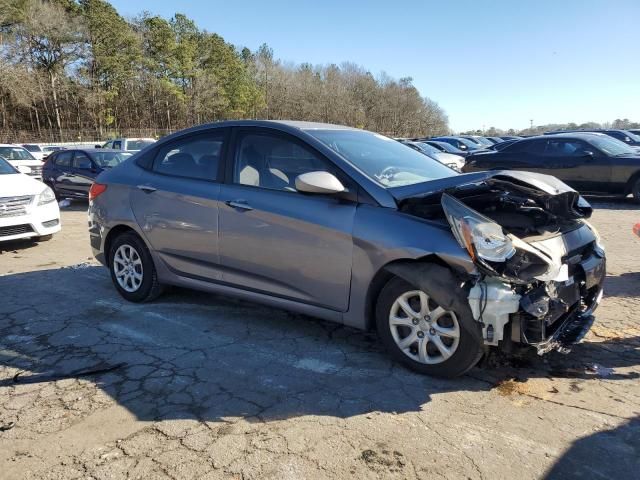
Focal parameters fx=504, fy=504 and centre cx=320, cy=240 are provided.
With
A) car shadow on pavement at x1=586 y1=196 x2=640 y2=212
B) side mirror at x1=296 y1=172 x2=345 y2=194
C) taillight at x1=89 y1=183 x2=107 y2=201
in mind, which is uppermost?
side mirror at x1=296 y1=172 x2=345 y2=194

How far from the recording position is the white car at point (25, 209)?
24.7 ft

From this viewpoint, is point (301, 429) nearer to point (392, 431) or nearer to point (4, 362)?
point (392, 431)

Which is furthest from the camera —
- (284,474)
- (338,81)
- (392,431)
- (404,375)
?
(338,81)

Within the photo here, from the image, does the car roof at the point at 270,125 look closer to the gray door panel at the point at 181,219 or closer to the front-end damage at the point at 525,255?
the gray door panel at the point at 181,219

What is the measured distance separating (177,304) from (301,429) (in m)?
2.56

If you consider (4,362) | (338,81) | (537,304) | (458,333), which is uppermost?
(338,81)

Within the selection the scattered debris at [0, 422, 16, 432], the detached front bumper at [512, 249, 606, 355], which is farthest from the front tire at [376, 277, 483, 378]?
the scattered debris at [0, 422, 16, 432]

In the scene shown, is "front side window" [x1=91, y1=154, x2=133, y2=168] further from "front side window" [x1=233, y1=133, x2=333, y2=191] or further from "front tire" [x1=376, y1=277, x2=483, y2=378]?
"front tire" [x1=376, y1=277, x2=483, y2=378]

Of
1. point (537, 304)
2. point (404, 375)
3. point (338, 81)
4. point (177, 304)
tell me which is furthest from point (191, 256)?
point (338, 81)

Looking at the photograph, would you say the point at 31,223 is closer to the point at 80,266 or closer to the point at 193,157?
the point at 80,266

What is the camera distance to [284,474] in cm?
245

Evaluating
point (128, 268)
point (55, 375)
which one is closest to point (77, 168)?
point (128, 268)

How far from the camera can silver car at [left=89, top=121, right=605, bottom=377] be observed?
3.11 metres

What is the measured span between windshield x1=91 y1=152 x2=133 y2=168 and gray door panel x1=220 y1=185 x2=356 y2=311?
31.9 ft
